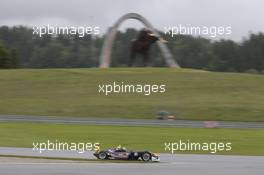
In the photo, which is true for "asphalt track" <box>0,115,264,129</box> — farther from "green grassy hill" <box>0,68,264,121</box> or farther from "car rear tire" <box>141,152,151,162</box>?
"car rear tire" <box>141,152,151,162</box>

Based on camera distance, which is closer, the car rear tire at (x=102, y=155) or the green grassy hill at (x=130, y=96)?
the car rear tire at (x=102, y=155)

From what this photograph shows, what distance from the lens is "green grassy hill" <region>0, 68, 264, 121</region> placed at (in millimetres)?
33188

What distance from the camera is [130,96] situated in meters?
29.5

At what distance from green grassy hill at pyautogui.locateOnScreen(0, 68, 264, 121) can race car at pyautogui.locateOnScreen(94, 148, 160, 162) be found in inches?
451

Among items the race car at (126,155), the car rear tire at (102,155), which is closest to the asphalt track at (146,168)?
the race car at (126,155)

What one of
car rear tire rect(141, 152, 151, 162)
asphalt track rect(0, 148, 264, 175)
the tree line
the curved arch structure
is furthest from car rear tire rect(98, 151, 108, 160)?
the curved arch structure

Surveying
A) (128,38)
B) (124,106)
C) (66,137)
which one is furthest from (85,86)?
(128,38)

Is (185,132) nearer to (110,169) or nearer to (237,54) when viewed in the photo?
(110,169)

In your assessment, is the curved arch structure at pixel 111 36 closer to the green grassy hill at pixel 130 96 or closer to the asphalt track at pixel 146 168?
the green grassy hill at pixel 130 96

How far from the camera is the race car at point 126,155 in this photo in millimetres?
16281

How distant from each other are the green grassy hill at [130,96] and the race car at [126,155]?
1146cm

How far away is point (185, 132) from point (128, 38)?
39.9 m

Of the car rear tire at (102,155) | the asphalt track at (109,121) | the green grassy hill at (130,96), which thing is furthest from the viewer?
the green grassy hill at (130,96)

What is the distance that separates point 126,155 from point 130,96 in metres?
13.0
